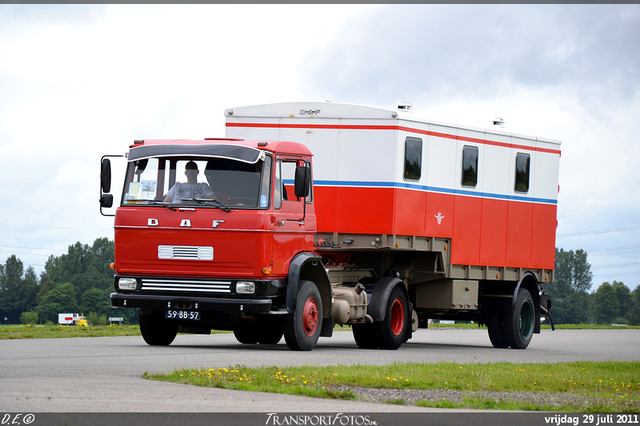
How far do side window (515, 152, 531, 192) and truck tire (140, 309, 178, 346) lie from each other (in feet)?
27.8

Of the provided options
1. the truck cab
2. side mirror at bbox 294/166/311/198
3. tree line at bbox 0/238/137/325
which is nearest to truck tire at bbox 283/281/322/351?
the truck cab

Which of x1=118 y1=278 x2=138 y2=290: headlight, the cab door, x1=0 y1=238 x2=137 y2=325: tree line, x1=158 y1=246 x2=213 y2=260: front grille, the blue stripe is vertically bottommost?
x1=0 y1=238 x2=137 y2=325: tree line

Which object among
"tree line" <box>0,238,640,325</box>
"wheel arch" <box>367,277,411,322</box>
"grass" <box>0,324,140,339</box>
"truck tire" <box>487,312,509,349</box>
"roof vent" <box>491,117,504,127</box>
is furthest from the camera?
"tree line" <box>0,238,640,325</box>

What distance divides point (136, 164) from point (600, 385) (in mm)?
7967

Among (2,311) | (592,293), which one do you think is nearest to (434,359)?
(592,293)

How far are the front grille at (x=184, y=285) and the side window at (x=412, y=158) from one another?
4855mm

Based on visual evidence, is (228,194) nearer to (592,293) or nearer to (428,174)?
(428,174)

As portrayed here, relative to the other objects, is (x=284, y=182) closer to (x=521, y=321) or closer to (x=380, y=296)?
(x=380, y=296)

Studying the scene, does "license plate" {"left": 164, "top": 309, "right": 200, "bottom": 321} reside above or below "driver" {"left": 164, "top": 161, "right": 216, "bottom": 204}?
below

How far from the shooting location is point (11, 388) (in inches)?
387

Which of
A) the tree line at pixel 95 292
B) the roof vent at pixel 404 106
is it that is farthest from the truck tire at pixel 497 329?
the tree line at pixel 95 292

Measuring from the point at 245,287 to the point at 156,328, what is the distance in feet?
8.54

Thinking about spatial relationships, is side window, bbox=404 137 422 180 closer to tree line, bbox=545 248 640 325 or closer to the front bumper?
the front bumper

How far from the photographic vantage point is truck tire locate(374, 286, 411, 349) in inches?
730
